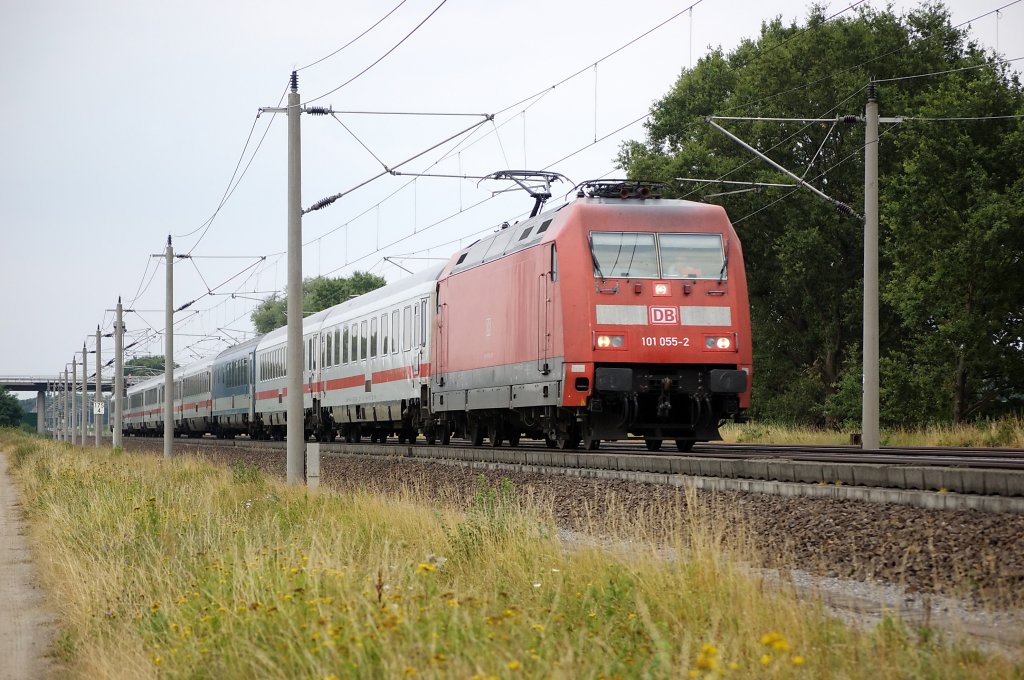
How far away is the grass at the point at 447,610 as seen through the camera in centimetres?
559

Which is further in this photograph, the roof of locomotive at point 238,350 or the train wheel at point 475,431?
the roof of locomotive at point 238,350

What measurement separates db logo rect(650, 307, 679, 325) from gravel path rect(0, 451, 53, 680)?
883 centimetres

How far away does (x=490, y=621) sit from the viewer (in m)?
6.12

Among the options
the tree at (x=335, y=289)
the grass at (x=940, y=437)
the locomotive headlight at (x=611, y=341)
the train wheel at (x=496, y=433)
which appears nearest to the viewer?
the locomotive headlight at (x=611, y=341)

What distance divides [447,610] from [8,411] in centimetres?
17501

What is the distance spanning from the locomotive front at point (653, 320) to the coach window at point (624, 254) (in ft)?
0.05

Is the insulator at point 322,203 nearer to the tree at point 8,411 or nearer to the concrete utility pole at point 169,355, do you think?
the concrete utility pole at point 169,355

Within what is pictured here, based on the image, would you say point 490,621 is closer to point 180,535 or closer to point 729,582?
point 729,582

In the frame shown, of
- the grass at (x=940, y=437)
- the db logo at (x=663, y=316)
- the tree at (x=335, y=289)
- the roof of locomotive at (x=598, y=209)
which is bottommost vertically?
the grass at (x=940, y=437)

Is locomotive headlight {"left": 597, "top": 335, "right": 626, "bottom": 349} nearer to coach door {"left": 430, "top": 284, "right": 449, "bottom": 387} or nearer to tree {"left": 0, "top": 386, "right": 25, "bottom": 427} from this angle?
coach door {"left": 430, "top": 284, "right": 449, "bottom": 387}

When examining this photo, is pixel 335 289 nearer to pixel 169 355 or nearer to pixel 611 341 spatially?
pixel 169 355

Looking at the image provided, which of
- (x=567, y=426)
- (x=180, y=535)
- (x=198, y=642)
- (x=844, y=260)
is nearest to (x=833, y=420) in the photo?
(x=844, y=260)

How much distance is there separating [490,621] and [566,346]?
A: 482 inches

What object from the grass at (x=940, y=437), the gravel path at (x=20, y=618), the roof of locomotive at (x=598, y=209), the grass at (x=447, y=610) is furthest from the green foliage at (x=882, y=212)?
the gravel path at (x=20, y=618)
